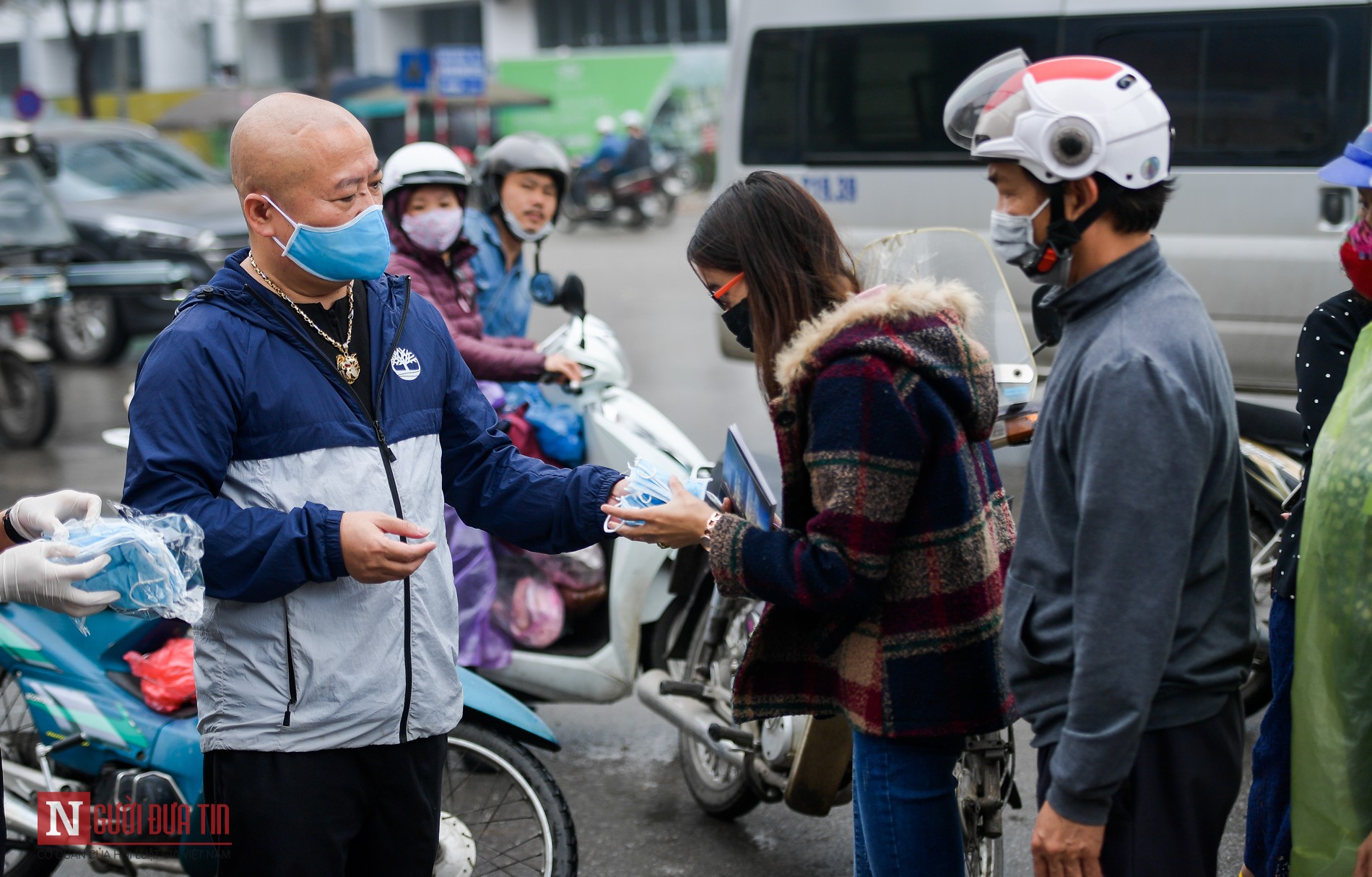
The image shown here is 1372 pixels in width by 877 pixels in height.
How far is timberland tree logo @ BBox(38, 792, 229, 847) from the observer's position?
2893 millimetres

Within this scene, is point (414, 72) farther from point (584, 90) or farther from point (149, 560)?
point (149, 560)

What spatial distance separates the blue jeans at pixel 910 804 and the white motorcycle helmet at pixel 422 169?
2.53m

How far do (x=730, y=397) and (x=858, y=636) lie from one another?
6.89m

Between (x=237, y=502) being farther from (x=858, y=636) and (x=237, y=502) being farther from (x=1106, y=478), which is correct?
(x=1106, y=478)

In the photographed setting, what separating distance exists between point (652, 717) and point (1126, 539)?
2852 mm

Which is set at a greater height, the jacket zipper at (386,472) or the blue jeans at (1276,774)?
the jacket zipper at (386,472)

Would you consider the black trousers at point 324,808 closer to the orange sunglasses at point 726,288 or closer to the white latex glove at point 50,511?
the white latex glove at point 50,511

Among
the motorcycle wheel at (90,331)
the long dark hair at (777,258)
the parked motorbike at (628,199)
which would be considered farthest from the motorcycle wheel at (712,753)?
the parked motorbike at (628,199)

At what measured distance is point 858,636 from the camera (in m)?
2.24

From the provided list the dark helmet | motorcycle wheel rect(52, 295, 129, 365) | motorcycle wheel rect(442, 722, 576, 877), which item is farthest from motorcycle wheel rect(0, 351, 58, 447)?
motorcycle wheel rect(442, 722, 576, 877)

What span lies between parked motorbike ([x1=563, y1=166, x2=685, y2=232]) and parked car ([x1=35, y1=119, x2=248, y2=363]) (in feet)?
32.0

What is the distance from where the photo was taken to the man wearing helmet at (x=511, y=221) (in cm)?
446

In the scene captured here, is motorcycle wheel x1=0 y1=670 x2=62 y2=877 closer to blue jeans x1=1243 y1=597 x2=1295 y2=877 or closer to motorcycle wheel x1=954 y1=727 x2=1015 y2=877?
motorcycle wheel x1=954 y1=727 x2=1015 y2=877

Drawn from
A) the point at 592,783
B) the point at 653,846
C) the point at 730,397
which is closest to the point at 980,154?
the point at 653,846
